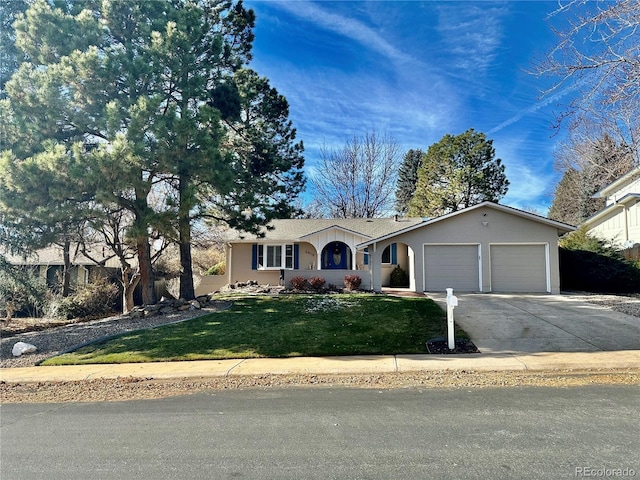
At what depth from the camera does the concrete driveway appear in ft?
30.6

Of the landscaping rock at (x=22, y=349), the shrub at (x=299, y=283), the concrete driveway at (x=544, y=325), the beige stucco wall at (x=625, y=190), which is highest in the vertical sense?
the beige stucco wall at (x=625, y=190)

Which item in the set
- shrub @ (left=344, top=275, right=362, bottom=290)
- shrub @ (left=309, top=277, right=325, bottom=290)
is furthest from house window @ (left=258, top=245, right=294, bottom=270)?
shrub @ (left=344, top=275, right=362, bottom=290)

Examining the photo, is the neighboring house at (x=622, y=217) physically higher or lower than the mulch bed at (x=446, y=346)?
higher

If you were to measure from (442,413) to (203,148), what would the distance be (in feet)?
35.8

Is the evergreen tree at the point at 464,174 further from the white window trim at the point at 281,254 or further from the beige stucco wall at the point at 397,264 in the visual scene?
the white window trim at the point at 281,254

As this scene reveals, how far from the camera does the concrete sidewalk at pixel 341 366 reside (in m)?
7.95

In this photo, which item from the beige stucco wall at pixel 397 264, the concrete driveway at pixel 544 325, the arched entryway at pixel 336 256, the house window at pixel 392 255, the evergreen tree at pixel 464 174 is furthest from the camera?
the evergreen tree at pixel 464 174

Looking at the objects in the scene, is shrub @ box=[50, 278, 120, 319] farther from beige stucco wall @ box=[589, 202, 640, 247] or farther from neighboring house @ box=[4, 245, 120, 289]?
beige stucco wall @ box=[589, 202, 640, 247]

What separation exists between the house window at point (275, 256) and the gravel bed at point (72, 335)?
758 centimetres

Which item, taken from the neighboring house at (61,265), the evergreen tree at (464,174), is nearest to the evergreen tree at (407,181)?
the evergreen tree at (464,174)

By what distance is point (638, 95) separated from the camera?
339 inches

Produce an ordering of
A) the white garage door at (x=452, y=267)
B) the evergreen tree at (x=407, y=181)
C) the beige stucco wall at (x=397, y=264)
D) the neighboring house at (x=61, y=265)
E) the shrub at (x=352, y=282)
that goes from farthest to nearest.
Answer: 1. the evergreen tree at (x=407, y=181)
2. the beige stucco wall at (x=397, y=264)
3. the neighboring house at (x=61, y=265)
4. the shrub at (x=352, y=282)
5. the white garage door at (x=452, y=267)

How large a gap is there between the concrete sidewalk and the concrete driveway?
0.69 metres

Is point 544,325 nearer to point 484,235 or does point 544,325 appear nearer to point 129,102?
point 484,235
